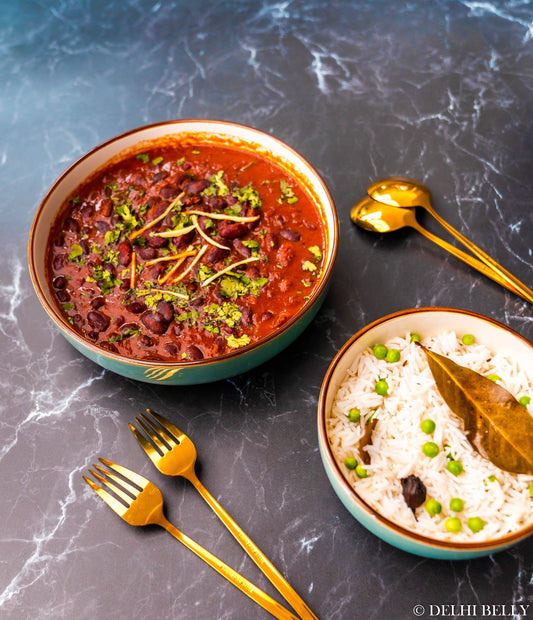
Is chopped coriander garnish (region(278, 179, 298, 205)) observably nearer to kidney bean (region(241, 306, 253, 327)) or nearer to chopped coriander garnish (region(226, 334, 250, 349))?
kidney bean (region(241, 306, 253, 327))

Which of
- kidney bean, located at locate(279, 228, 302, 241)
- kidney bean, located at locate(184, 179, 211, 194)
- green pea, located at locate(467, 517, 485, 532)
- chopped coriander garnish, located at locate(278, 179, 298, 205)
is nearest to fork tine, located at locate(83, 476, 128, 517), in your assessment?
green pea, located at locate(467, 517, 485, 532)

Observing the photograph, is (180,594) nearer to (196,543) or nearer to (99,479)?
(196,543)

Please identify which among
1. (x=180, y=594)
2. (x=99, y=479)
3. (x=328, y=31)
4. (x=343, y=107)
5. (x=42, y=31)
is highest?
(x=42, y=31)

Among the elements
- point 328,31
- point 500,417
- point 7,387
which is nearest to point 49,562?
point 7,387

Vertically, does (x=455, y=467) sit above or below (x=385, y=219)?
below

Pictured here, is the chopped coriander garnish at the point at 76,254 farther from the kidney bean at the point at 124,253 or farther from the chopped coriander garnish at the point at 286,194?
the chopped coriander garnish at the point at 286,194

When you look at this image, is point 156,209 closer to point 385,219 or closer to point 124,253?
point 124,253

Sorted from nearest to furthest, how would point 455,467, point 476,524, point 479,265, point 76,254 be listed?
point 476,524 → point 455,467 → point 76,254 → point 479,265

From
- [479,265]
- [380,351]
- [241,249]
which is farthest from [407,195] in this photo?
[380,351]
